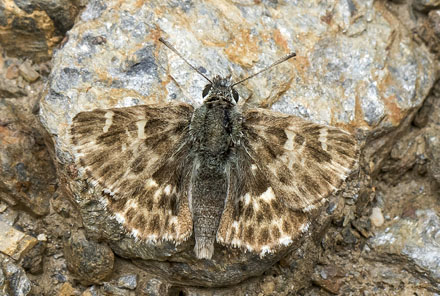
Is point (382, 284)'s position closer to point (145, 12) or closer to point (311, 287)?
point (311, 287)

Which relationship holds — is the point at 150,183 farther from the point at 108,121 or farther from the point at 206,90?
the point at 206,90

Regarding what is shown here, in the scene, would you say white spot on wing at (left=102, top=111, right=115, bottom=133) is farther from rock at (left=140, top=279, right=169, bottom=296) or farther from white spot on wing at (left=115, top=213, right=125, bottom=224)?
rock at (left=140, top=279, right=169, bottom=296)

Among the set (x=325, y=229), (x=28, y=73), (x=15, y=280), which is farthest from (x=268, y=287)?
(x=28, y=73)

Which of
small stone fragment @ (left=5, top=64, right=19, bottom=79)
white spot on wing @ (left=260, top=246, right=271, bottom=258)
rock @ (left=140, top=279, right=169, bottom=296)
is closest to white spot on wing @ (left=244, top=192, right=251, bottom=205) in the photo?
white spot on wing @ (left=260, top=246, right=271, bottom=258)

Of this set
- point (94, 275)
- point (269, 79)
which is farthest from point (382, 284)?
point (94, 275)

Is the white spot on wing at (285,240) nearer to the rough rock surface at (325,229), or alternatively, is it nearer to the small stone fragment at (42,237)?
the rough rock surface at (325,229)

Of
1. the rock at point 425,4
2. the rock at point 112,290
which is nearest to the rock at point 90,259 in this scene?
the rock at point 112,290
